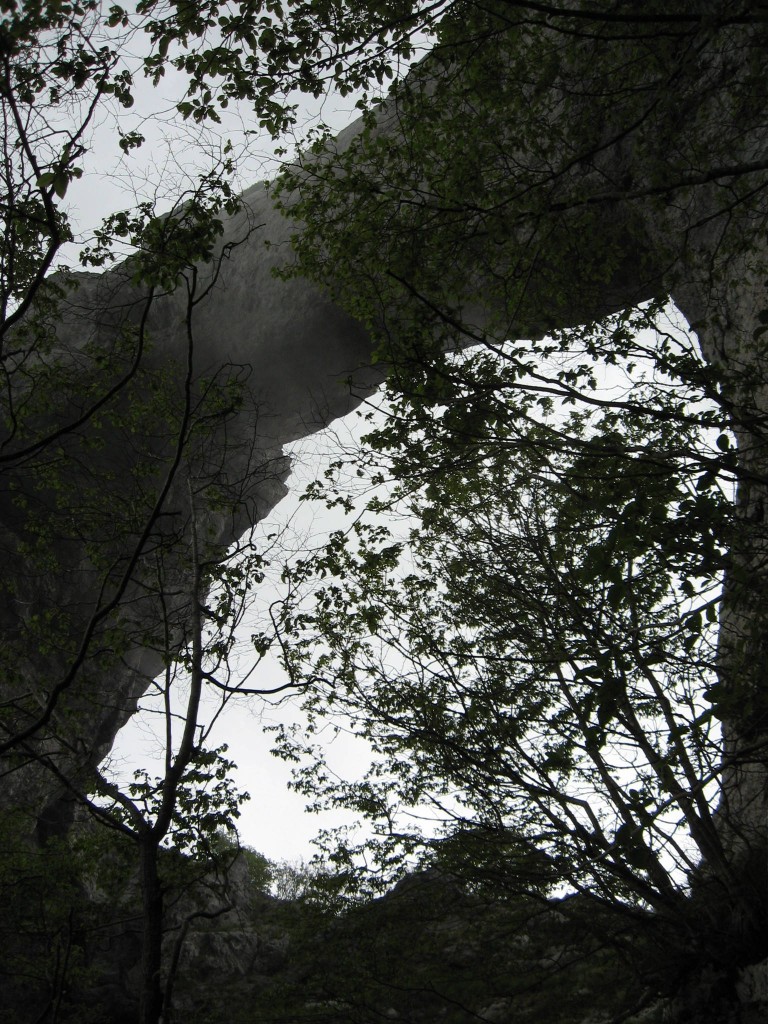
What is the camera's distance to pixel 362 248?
22.9 feet

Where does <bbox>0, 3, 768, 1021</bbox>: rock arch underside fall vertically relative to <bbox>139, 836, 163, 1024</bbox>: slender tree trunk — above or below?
above

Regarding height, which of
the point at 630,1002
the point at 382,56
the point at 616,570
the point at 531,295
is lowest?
the point at 630,1002

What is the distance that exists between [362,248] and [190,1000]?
55.8 ft

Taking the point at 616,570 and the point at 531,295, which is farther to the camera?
the point at 531,295

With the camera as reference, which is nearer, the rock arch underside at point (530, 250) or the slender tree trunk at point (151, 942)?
the rock arch underside at point (530, 250)

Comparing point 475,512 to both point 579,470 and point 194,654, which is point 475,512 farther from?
point 579,470

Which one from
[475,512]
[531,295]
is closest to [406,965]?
[475,512]

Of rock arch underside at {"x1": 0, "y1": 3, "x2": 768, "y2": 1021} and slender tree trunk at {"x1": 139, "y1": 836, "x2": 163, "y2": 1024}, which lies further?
slender tree trunk at {"x1": 139, "y1": 836, "x2": 163, "y2": 1024}

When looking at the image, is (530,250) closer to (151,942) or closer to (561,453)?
Answer: (561,453)

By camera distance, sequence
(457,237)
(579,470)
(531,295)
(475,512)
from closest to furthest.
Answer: (579,470), (457,237), (531,295), (475,512)

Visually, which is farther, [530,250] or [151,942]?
[530,250]

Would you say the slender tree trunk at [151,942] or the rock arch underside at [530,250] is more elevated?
the rock arch underside at [530,250]

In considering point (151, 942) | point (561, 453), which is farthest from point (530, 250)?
point (151, 942)

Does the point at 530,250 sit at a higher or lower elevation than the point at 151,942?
higher
